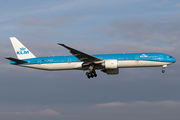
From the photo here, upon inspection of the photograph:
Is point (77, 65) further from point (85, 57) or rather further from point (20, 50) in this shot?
point (20, 50)

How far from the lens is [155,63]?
44.6 meters

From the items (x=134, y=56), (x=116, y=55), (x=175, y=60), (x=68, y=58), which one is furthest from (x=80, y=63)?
(x=175, y=60)

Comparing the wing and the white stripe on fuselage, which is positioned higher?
the wing

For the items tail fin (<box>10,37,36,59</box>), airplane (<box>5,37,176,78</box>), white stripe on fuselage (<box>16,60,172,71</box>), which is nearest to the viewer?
airplane (<box>5,37,176,78</box>)

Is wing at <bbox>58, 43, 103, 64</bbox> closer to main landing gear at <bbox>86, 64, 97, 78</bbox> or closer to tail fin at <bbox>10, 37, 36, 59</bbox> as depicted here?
main landing gear at <bbox>86, 64, 97, 78</bbox>

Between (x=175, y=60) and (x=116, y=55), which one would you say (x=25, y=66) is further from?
(x=175, y=60)

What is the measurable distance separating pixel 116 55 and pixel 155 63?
6548 millimetres

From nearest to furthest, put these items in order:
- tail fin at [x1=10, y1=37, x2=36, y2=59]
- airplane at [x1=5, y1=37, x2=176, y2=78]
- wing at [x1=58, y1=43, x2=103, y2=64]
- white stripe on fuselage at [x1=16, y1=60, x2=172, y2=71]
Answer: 1. wing at [x1=58, y1=43, x2=103, y2=64]
2. airplane at [x1=5, y1=37, x2=176, y2=78]
3. white stripe on fuselage at [x1=16, y1=60, x2=172, y2=71]
4. tail fin at [x1=10, y1=37, x2=36, y2=59]

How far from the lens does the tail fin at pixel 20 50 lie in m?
49.6

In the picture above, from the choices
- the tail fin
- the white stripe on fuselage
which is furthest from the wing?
the tail fin

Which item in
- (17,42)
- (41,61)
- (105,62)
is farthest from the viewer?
(17,42)

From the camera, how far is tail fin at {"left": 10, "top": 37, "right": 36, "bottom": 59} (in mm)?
49625

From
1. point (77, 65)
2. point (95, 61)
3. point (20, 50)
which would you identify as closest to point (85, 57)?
point (95, 61)

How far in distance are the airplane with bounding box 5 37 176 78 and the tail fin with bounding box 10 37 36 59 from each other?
5.26ft
